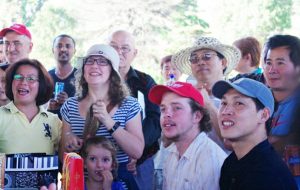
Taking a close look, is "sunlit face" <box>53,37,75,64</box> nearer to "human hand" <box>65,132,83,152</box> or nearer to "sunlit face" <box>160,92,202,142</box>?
"human hand" <box>65,132,83,152</box>

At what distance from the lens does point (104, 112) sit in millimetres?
2830

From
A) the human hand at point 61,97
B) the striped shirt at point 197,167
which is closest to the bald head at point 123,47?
the human hand at point 61,97

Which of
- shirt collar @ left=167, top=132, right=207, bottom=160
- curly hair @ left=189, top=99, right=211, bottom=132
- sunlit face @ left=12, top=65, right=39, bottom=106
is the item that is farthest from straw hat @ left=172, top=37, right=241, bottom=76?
sunlit face @ left=12, top=65, right=39, bottom=106

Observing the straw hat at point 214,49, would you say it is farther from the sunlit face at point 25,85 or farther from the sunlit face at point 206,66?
the sunlit face at point 25,85

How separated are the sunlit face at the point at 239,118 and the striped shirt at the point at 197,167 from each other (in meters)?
0.20

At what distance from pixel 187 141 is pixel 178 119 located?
12cm

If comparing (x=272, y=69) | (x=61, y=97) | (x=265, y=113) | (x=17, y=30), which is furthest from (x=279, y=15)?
(x=265, y=113)

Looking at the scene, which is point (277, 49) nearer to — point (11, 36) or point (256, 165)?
point (256, 165)

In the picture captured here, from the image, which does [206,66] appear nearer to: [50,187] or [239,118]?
[239,118]

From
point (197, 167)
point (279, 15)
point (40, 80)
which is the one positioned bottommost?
point (197, 167)

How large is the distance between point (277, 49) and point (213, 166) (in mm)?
850

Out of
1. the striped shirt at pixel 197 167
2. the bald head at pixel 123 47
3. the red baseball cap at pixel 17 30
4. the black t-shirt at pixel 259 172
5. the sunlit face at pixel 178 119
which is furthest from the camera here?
the red baseball cap at pixel 17 30

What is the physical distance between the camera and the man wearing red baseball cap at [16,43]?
407 cm

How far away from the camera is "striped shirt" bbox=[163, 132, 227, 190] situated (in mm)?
2395
